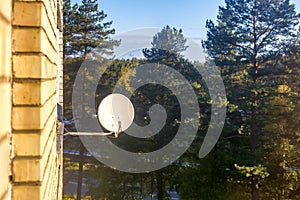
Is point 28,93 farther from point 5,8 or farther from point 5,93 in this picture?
point 5,8

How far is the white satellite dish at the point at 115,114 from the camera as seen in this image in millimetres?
3141

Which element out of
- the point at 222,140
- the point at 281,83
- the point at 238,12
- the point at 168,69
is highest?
the point at 238,12

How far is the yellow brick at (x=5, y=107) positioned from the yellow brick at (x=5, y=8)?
16 centimetres

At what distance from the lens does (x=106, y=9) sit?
533 inches

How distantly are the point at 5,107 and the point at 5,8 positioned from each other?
230 millimetres

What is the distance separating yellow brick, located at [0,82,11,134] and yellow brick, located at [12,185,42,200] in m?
0.18

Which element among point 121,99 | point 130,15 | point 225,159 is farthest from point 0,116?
point 130,15

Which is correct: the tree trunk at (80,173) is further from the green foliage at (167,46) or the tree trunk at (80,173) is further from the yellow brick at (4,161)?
the yellow brick at (4,161)

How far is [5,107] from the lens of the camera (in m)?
0.76

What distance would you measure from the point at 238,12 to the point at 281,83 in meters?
2.71

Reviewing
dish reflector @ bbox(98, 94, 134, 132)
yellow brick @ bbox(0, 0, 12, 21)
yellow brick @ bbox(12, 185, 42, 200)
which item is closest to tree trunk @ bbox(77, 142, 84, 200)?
dish reflector @ bbox(98, 94, 134, 132)

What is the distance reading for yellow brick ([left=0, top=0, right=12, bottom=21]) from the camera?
2.29 feet

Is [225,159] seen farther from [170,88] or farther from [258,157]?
[170,88]

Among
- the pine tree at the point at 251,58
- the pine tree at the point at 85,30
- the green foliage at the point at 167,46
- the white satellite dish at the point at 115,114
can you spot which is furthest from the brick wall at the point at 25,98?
the green foliage at the point at 167,46
